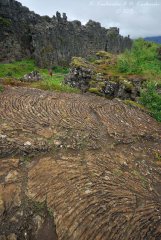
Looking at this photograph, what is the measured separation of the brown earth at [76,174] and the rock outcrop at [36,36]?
3657 centimetres

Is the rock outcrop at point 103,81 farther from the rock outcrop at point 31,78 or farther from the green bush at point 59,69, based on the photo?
the green bush at point 59,69

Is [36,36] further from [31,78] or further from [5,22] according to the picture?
[31,78]

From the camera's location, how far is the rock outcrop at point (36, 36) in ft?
156

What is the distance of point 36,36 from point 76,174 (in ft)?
144

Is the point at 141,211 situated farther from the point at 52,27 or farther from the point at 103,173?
the point at 52,27

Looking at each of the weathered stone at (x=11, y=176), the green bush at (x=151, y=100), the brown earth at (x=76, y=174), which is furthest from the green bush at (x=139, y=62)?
the weathered stone at (x=11, y=176)

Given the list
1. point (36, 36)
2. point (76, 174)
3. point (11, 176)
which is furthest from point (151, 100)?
point (36, 36)

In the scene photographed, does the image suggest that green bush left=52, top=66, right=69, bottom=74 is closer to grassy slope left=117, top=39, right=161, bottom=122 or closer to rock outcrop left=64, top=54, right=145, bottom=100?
grassy slope left=117, top=39, right=161, bottom=122

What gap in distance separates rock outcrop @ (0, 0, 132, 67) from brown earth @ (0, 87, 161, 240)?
120 feet

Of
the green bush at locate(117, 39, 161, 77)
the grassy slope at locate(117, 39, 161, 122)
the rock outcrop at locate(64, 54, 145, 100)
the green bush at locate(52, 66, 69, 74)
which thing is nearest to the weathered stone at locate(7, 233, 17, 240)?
the grassy slope at locate(117, 39, 161, 122)

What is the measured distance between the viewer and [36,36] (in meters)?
48.7

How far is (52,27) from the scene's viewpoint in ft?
167

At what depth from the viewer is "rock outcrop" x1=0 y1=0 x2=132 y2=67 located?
47.7 meters

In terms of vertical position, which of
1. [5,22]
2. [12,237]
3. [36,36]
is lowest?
[12,237]
